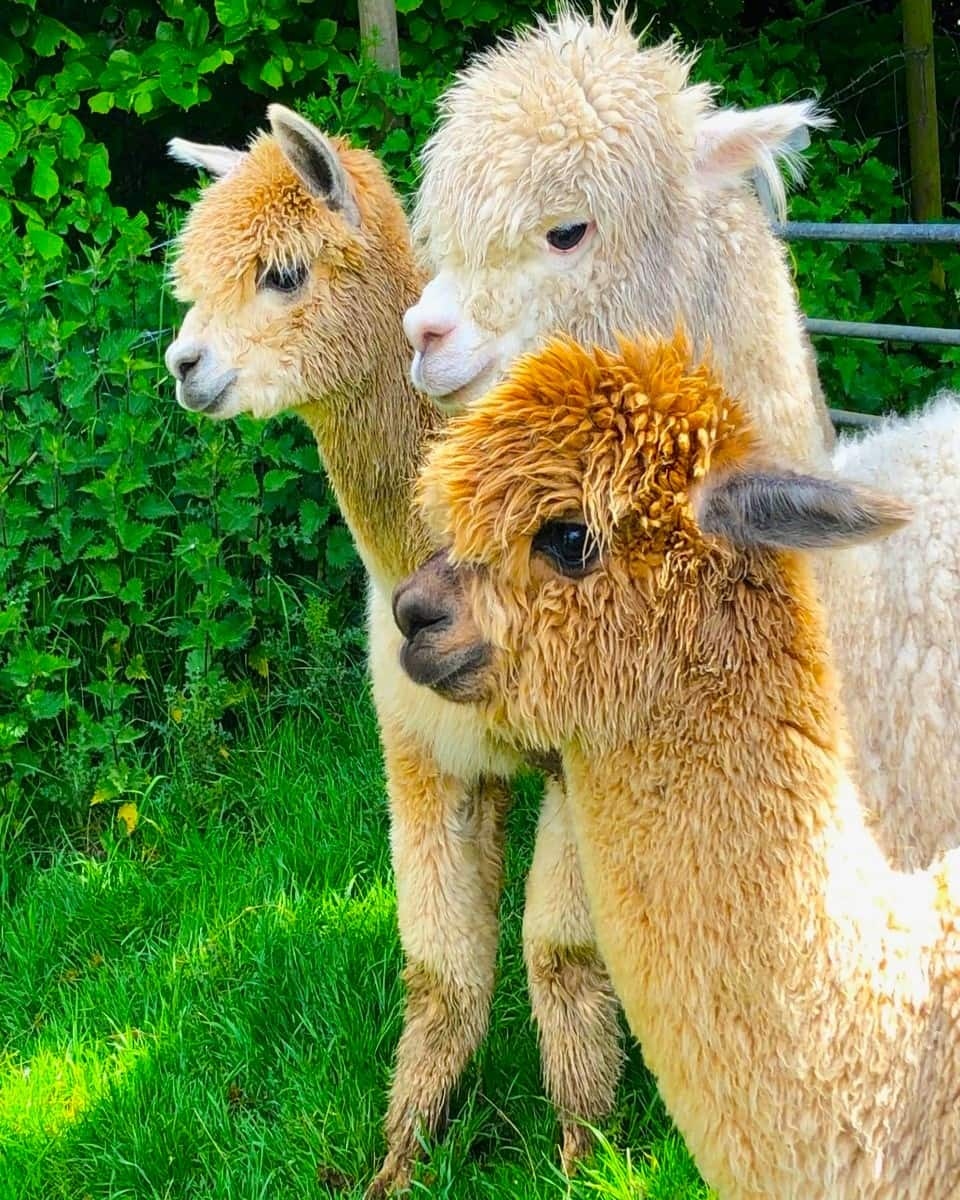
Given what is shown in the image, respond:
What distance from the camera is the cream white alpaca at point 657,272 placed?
99.6 inches

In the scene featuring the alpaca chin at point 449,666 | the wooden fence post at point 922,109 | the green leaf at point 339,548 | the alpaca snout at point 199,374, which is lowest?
the green leaf at point 339,548

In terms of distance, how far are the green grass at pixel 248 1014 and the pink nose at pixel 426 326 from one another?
168 cm

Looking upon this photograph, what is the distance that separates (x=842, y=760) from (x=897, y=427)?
1464 mm

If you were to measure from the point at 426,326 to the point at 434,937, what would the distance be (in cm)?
137

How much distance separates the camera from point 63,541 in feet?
15.2

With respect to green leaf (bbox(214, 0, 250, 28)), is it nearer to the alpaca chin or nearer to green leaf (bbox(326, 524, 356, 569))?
green leaf (bbox(326, 524, 356, 569))

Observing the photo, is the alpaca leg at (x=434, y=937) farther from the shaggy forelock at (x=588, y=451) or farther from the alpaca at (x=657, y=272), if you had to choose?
the shaggy forelock at (x=588, y=451)

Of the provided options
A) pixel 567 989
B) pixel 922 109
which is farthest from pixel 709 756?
pixel 922 109

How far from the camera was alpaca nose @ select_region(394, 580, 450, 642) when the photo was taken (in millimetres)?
1896

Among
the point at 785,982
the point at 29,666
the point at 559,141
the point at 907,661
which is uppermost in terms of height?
the point at 559,141

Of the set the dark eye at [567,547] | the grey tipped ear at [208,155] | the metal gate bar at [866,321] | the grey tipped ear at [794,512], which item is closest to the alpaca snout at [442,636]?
the dark eye at [567,547]

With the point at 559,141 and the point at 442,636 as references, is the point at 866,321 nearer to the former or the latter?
the point at 559,141

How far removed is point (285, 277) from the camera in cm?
327

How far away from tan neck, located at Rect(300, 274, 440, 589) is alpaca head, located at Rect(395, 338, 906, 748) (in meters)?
1.28
